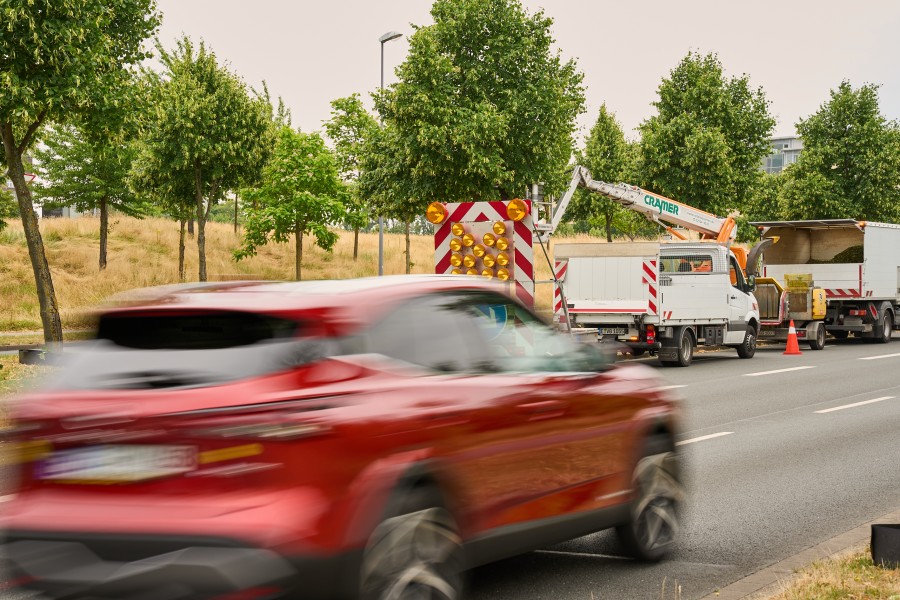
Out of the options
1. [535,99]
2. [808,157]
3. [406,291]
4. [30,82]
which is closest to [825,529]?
[406,291]

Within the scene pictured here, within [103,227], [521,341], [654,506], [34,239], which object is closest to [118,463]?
[521,341]

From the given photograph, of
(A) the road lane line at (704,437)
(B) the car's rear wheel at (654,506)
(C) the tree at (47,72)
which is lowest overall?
(A) the road lane line at (704,437)

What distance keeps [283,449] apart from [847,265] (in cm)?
2839

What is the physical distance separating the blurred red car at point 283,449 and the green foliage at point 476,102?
23.2 metres

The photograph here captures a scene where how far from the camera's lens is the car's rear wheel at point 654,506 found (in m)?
6.16

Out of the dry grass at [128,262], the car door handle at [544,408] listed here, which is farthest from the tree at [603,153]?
the car door handle at [544,408]

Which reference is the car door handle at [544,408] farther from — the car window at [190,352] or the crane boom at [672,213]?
the crane boom at [672,213]

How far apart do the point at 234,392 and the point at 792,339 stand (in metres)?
23.7

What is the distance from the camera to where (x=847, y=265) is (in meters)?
29.9

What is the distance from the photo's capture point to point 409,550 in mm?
4309

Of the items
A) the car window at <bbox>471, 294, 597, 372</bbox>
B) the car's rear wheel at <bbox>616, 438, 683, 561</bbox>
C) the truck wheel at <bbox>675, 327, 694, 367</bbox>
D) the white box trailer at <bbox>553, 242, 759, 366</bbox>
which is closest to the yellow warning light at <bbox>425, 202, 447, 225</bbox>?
the white box trailer at <bbox>553, 242, 759, 366</bbox>

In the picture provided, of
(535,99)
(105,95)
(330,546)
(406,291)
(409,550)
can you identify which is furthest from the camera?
(535,99)

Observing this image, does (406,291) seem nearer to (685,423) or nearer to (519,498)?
(519,498)

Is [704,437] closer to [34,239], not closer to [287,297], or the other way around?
[287,297]
